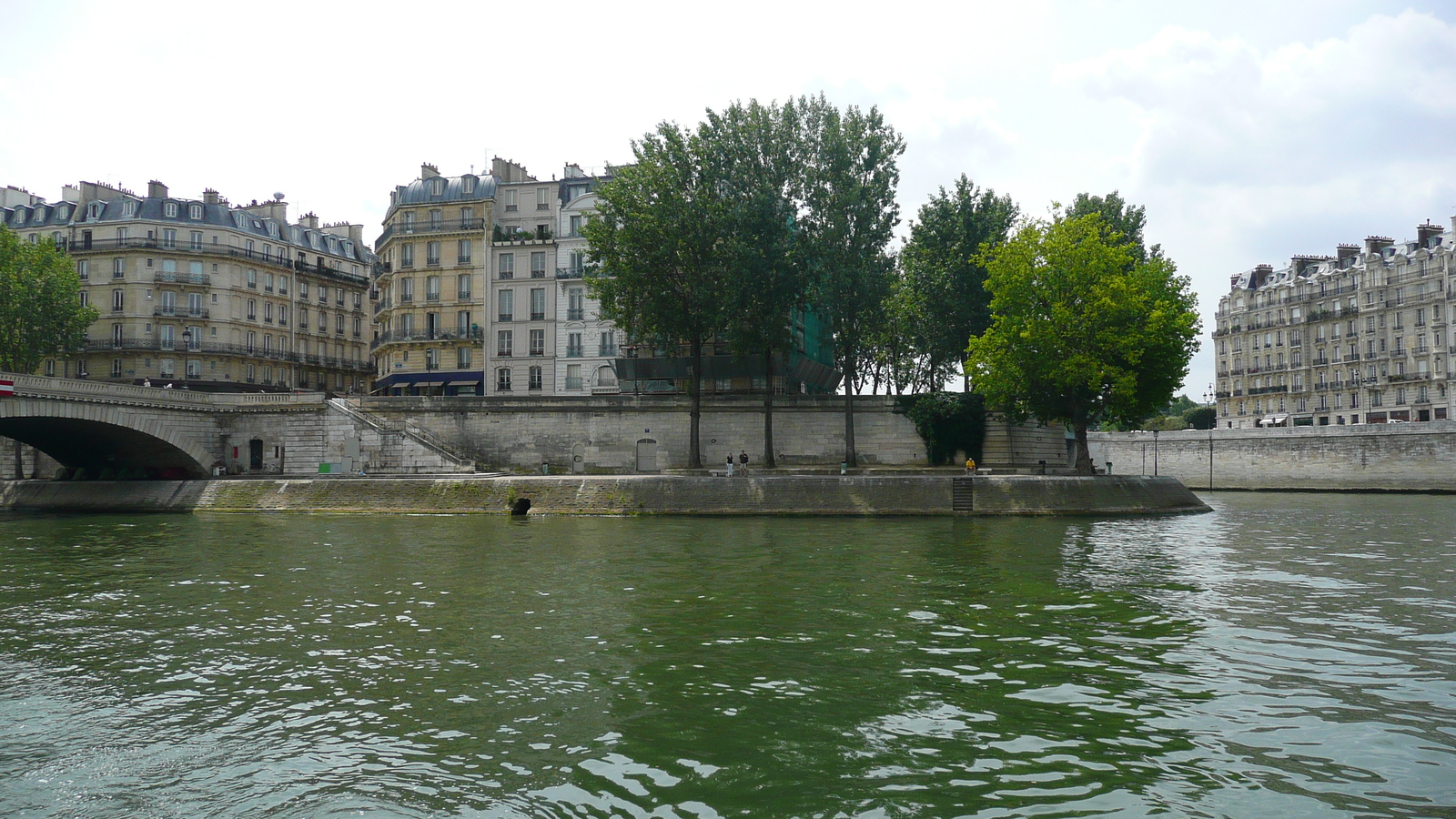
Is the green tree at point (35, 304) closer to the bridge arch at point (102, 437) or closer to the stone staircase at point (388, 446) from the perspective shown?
the bridge arch at point (102, 437)

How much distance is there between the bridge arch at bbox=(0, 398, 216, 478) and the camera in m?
44.9

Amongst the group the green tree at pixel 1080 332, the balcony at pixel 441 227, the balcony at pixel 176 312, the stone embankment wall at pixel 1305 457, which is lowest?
the stone embankment wall at pixel 1305 457

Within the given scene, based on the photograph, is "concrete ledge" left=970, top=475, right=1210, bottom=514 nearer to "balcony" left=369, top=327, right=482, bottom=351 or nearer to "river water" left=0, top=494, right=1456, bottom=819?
"river water" left=0, top=494, right=1456, bottom=819

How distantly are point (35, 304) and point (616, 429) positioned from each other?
38.3 m

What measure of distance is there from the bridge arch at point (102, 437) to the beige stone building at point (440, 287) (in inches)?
628

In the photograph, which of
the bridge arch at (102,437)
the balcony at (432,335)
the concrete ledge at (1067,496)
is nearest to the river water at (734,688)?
the concrete ledge at (1067,496)

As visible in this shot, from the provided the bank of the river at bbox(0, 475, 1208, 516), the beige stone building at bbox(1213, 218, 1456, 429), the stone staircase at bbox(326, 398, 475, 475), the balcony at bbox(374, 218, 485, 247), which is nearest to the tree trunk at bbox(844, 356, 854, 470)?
the bank of the river at bbox(0, 475, 1208, 516)

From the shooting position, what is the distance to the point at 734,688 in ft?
37.3

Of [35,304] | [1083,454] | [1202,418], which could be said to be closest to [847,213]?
[1083,454]

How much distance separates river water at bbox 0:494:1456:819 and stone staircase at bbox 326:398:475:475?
27.0 m

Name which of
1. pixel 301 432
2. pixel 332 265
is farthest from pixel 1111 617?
pixel 332 265

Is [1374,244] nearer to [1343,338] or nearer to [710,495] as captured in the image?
[1343,338]

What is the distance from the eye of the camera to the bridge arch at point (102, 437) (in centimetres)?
4488

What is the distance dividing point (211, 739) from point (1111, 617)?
1299cm
